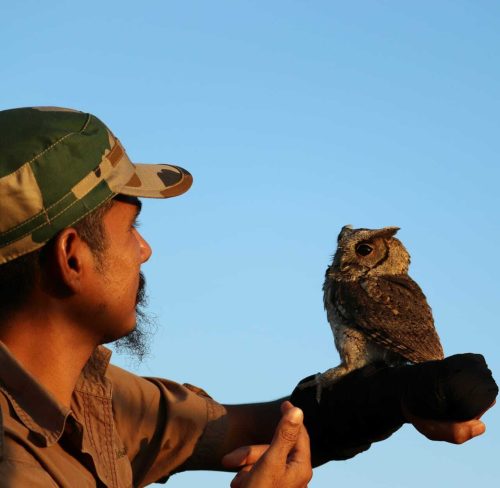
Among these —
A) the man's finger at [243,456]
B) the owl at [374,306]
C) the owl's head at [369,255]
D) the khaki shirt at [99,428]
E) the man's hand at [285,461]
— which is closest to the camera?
the khaki shirt at [99,428]

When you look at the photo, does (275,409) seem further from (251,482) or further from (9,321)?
(9,321)

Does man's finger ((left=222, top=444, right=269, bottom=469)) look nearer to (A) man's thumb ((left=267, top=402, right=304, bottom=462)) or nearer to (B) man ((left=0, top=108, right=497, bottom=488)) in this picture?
(B) man ((left=0, top=108, right=497, bottom=488))

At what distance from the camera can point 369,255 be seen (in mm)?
5016

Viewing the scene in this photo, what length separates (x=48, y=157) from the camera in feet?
8.31

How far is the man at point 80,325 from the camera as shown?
8.21 feet

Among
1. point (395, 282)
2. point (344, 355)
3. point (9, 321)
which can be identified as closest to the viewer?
point (9, 321)

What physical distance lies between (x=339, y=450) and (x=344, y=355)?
2.76ft

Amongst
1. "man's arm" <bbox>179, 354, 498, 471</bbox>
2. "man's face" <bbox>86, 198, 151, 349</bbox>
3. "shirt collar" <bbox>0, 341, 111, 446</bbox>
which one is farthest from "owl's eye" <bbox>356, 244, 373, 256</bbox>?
"shirt collar" <bbox>0, 341, 111, 446</bbox>

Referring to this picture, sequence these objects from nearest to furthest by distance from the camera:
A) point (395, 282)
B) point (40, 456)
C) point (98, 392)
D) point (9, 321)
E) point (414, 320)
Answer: point (40, 456), point (9, 321), point (98, 392), point (414, 320), point (395, 282)

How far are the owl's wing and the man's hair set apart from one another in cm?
200

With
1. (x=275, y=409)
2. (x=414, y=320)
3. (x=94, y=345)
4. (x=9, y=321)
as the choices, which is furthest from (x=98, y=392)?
(x=414, y=320)

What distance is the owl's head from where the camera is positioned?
4945 millimetres

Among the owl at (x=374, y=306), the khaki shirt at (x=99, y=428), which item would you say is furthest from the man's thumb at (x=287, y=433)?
the owl at (x=374, y=306)

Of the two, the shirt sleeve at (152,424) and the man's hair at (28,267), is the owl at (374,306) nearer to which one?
the shirt sleeve at (152,424)
